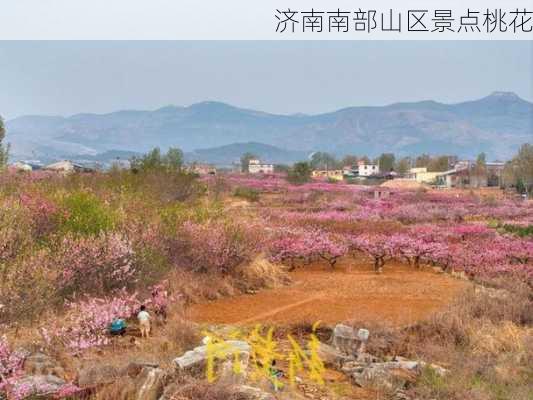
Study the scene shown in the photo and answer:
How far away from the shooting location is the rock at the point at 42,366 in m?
6.19

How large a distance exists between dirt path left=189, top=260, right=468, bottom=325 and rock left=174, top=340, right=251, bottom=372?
277 cm

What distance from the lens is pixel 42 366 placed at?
628 centimetres

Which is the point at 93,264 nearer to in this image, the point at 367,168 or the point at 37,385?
the point at 37,385

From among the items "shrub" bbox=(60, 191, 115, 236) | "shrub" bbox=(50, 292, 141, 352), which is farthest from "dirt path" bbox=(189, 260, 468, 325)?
"shrub" bbox=(60, 191, 115, 236)

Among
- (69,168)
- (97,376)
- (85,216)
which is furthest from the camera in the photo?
(69,168)

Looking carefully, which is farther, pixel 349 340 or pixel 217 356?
pixel 349 340

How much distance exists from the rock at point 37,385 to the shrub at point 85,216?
454cm

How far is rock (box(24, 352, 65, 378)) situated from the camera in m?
6.19

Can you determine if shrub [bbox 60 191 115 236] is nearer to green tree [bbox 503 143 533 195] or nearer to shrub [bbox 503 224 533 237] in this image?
shrub [bbox 503 224 533 237]

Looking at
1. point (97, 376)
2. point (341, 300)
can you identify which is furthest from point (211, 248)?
point (97, 376)

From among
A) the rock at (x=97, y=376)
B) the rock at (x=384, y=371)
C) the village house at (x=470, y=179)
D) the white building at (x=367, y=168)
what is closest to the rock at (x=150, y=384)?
the rock at (x=97, y=376)

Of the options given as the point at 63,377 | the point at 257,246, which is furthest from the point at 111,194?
the point at 63,377

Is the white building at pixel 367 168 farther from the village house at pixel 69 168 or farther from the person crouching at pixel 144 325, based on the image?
the person crouching at pixel 144 325

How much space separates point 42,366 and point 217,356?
179 cm
